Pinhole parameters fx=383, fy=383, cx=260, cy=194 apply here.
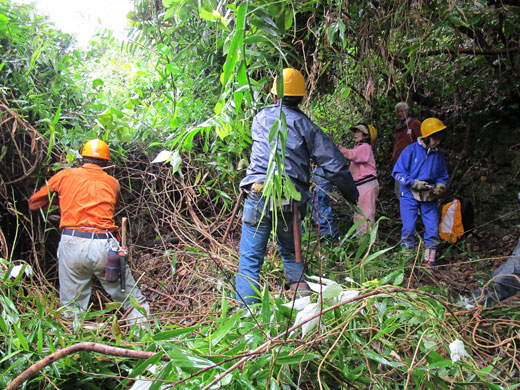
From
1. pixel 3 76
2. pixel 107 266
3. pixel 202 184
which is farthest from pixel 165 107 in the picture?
pixel 107 266

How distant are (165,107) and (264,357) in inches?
139

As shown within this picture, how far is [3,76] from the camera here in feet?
12.1

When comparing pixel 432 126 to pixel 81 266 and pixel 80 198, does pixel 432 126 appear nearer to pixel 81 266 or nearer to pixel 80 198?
pixel 80 198

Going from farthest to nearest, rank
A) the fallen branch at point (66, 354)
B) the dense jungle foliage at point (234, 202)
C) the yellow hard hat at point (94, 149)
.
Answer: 1. the yellow hard hat at point (94, 149)
2. the dense jungle foliage at point (234, 202)
3. the fallen branch at point (66, 354)

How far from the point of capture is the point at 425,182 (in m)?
4.55

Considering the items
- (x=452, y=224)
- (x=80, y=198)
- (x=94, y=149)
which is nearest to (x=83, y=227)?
(x=80, y=198)

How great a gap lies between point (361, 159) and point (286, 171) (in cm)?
232

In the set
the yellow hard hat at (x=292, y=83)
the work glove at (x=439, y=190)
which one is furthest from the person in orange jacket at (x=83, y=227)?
the work glove at (x=439, y=190)

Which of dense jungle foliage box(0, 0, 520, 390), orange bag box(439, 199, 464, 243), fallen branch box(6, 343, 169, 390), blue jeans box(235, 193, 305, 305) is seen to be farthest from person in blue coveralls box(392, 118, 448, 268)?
fallen branch box(6, 343, 169, 390)

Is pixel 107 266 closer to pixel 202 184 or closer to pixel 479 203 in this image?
Result: pixel 202 184

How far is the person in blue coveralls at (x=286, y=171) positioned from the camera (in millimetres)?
2963

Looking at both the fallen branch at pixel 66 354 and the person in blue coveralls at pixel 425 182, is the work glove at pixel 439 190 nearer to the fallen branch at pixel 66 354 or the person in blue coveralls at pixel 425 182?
the person in blue coveralls at pixel 425 182

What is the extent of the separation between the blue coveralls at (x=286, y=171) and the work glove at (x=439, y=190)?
6.09 ft

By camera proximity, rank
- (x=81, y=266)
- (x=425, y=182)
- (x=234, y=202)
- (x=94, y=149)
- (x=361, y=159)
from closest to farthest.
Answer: (x=81, y=266), (x=94, y=149), (x=234, y=202), (x=425, y=182), (x=361, y=159)
